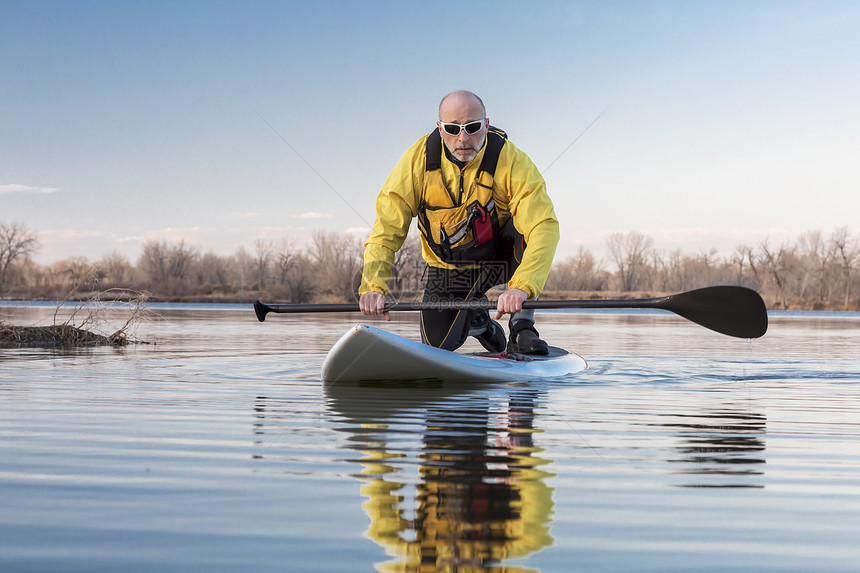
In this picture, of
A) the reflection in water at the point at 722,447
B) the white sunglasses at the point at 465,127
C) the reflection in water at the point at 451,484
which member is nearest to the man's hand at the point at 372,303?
the reflection in water at the point at 451,484

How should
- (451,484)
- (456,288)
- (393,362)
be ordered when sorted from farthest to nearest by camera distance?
1. (456,288)
2. (393,362)
3. (451,484)

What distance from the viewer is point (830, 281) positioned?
196 feet

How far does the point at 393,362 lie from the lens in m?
6.39

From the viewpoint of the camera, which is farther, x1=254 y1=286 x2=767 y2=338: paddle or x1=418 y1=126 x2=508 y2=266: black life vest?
x1=254 y1=286 x2=767 y2=338: paddle

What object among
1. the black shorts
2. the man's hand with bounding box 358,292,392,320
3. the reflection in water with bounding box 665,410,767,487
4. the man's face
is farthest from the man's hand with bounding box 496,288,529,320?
the reflection in water with bounding box 665,410,767,487

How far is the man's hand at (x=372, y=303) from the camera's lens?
5.82m

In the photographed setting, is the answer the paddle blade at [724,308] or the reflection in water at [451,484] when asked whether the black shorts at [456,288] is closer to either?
the paddle blade at [724,308]

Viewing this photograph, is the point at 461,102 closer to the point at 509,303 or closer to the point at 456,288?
the point at 509,303

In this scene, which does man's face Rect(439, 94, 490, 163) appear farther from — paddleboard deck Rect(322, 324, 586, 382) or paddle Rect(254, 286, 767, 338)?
paddleboard deck Rect(322, 324, 586, 382)

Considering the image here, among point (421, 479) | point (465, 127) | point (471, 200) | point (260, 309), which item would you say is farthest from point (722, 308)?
point (421, 479)

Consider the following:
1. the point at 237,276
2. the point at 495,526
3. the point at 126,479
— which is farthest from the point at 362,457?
the point at 237,276

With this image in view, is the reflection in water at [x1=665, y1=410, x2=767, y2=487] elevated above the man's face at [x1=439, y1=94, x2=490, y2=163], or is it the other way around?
the man's face at [x1=439, y1=94, x2=490, y2=163]

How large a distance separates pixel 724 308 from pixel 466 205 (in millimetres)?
2303

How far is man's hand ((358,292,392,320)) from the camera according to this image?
5824mm
